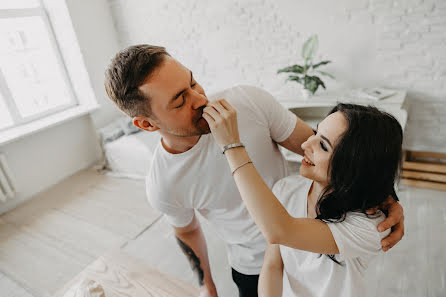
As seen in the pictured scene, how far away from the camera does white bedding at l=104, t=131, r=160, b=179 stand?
343cm

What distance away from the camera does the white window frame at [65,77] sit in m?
3.54

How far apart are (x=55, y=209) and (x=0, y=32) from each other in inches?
90.6

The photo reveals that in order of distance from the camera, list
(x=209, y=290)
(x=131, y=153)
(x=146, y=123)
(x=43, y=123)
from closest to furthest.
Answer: (x=146, y=123)
(x=209, y=290)
(x=131, y=153)
(x=43, y=123)

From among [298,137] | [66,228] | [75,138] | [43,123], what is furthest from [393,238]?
[75,138]

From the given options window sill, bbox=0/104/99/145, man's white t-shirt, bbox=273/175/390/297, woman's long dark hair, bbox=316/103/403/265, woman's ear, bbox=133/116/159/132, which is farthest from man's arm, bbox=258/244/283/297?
window sill, bbox=0/104/99/145

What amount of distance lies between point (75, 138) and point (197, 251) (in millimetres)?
3349

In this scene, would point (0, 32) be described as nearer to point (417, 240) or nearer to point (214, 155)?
point (214, 155)

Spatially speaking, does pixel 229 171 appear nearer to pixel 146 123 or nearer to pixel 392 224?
pixel 146 123

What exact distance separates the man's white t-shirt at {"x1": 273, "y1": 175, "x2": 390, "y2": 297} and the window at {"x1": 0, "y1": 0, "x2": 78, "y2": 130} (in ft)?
12.7

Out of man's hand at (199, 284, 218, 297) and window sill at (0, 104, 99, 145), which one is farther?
window sill at (0, 104, 99, 145)

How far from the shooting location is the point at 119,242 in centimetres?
260

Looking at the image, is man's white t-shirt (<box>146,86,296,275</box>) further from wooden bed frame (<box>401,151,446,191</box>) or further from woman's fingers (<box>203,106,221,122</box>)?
wooden bed frame (<box>401,151,446,191</box>)

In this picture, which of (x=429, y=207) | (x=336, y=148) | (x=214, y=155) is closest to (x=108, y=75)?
(x=214, y=155)

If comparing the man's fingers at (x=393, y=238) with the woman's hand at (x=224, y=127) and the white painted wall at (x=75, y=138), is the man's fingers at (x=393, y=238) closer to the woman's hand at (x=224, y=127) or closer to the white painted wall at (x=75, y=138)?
the woman's hand at (x=224, y=127)
